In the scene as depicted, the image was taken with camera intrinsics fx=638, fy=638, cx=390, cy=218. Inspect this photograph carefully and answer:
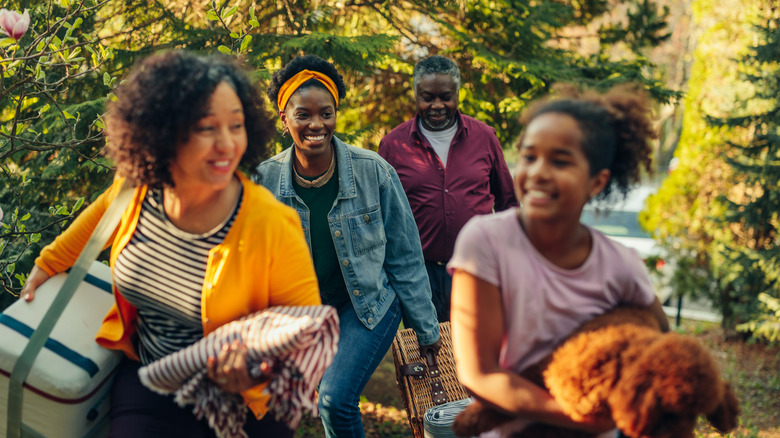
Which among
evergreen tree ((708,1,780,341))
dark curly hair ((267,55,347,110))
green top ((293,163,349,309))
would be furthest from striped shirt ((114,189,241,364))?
evergreen tree ((708,1,780,341))

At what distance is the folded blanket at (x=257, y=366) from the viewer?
6.26 feet

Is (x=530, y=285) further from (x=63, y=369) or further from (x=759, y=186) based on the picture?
(x=759, y=186)

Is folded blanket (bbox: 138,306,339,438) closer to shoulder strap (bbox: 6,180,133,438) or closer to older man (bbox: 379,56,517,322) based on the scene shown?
shoulder strap (bbox: 6,180,133,438)

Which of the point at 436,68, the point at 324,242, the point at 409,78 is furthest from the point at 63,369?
the point at 409,78

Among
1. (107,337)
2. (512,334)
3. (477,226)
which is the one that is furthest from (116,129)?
(512,334)

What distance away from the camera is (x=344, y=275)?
3.14 m

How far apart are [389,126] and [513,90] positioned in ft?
4.29

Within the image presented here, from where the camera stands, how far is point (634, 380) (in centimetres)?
162

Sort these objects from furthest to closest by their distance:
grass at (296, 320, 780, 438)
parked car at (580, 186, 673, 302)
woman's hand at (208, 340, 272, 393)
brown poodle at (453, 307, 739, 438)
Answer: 1. parked car at (580, 186, 673, 302)
2. grass at (296, 320, 780, 438)
3. woman's hand at (208, 340, 272, 393)
4. brown poodle at (453, 307, 739, 438)

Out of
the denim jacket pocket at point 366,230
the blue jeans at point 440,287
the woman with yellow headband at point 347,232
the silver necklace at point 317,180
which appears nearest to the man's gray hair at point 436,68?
the woman with yellow headband at point 347,232

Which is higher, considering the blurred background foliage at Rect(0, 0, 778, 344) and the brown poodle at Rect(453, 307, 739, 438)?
the blurred background foliage at Rect(0, 0, 778, 344)

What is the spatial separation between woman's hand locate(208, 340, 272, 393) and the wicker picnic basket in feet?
5.21

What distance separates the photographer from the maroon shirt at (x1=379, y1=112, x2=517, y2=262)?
4.19 metres

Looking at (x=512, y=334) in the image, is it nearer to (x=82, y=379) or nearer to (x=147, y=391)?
(x=147, y=391)
